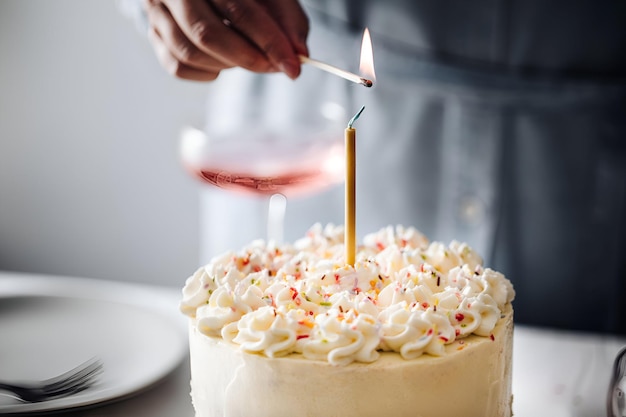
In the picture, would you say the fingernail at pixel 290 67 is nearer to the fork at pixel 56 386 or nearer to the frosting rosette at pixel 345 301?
the frosting rosette at pixel 345 301

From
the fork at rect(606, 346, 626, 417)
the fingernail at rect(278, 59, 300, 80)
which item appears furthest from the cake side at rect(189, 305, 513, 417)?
the fingernail at rect(278, 59, 300, 80)

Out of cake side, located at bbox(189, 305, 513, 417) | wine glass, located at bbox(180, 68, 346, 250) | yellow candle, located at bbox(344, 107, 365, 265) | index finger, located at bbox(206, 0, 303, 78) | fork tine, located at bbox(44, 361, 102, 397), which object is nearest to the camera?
cake side, located at bbox(189, 305, 513, 417)

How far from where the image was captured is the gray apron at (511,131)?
1.57 meters

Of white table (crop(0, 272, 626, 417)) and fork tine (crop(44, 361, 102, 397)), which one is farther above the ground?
fork tine (crop(44, 361, 102, 397))

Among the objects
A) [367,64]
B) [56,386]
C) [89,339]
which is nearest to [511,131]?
[367,64]

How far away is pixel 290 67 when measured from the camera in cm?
119

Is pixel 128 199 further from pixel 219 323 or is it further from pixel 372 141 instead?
pixel 219 323

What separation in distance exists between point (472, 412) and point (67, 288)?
88 centimetres

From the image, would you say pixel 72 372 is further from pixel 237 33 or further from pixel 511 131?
pixel 511 131

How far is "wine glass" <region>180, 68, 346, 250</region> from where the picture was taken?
1521 millimetres

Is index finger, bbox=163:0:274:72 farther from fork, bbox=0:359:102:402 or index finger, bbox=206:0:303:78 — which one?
fork, bbox=0:359:102:402

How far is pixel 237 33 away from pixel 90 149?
215 centimetres

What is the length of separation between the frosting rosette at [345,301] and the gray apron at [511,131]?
589 mm

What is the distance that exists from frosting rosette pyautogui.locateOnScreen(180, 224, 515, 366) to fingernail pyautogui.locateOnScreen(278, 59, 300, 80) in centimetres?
27
